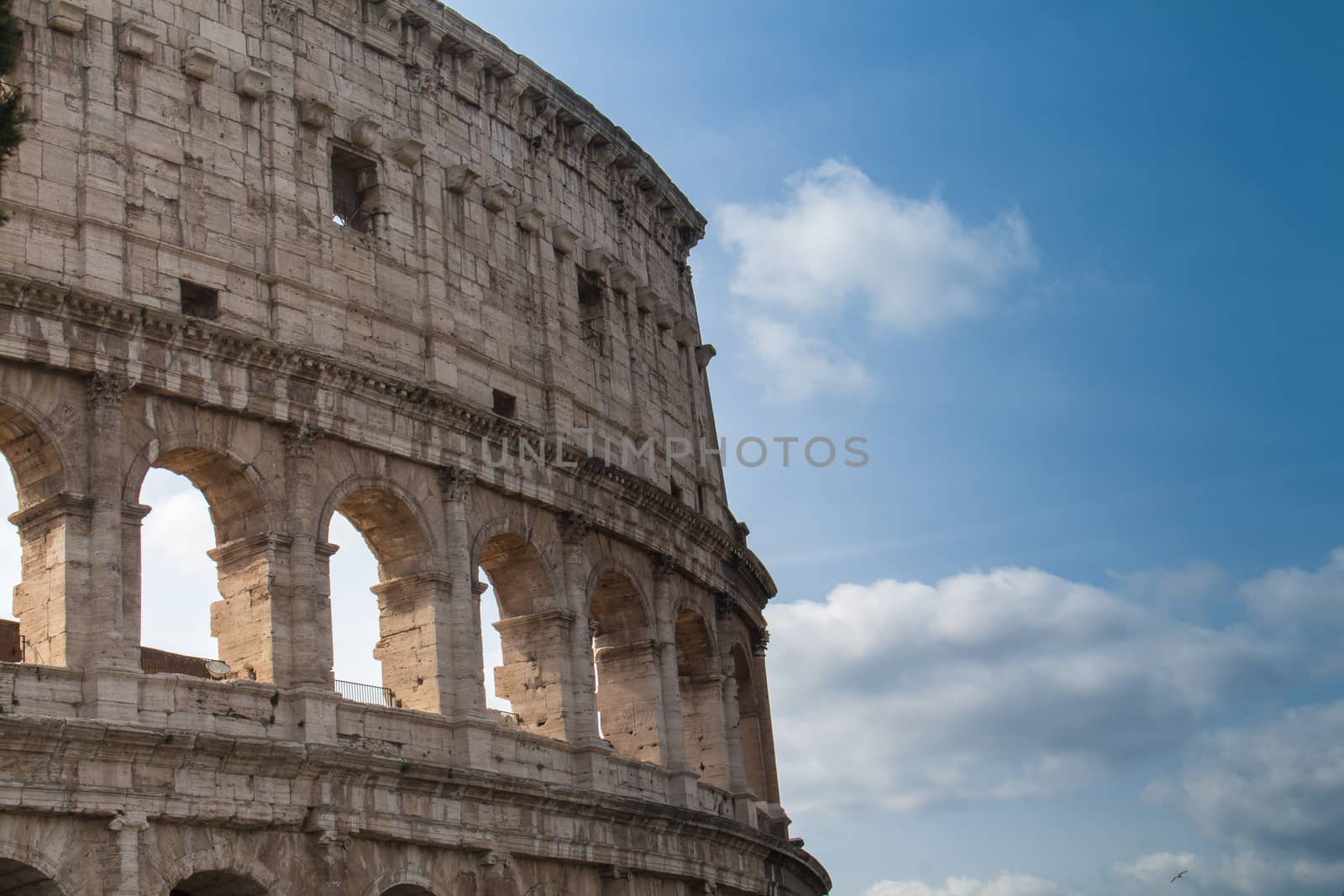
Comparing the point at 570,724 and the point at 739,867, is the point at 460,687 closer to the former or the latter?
the point at 570,724

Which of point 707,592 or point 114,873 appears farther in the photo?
point 707,592

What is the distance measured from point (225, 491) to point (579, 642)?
20.1 feet

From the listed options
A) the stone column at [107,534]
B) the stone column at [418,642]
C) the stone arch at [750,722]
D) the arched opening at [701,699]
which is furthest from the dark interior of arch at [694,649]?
the stone column at [107,534]

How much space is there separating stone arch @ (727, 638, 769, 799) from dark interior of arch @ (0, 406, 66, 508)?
15.9 metres

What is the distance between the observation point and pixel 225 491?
74.7 ft

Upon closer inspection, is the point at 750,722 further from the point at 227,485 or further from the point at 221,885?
the point at 221,885

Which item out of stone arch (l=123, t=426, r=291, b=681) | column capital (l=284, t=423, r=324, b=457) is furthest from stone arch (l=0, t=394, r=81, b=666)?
column capital (l=284, t=423, r=324, b=457)

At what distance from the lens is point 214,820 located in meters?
20.3

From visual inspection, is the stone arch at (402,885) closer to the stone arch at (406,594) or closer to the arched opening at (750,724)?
the stone arch at (406,594)

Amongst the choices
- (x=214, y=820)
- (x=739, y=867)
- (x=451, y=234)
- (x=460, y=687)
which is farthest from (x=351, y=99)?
(x=739, y=867)

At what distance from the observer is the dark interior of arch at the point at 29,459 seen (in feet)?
67.5

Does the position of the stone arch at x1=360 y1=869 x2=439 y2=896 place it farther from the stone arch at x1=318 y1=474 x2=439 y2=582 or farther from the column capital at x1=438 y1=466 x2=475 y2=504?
the column capital at x1=438 y1=466 x2=475 y2=504

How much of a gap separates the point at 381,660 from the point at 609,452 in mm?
6173

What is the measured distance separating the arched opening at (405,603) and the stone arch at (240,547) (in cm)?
154
